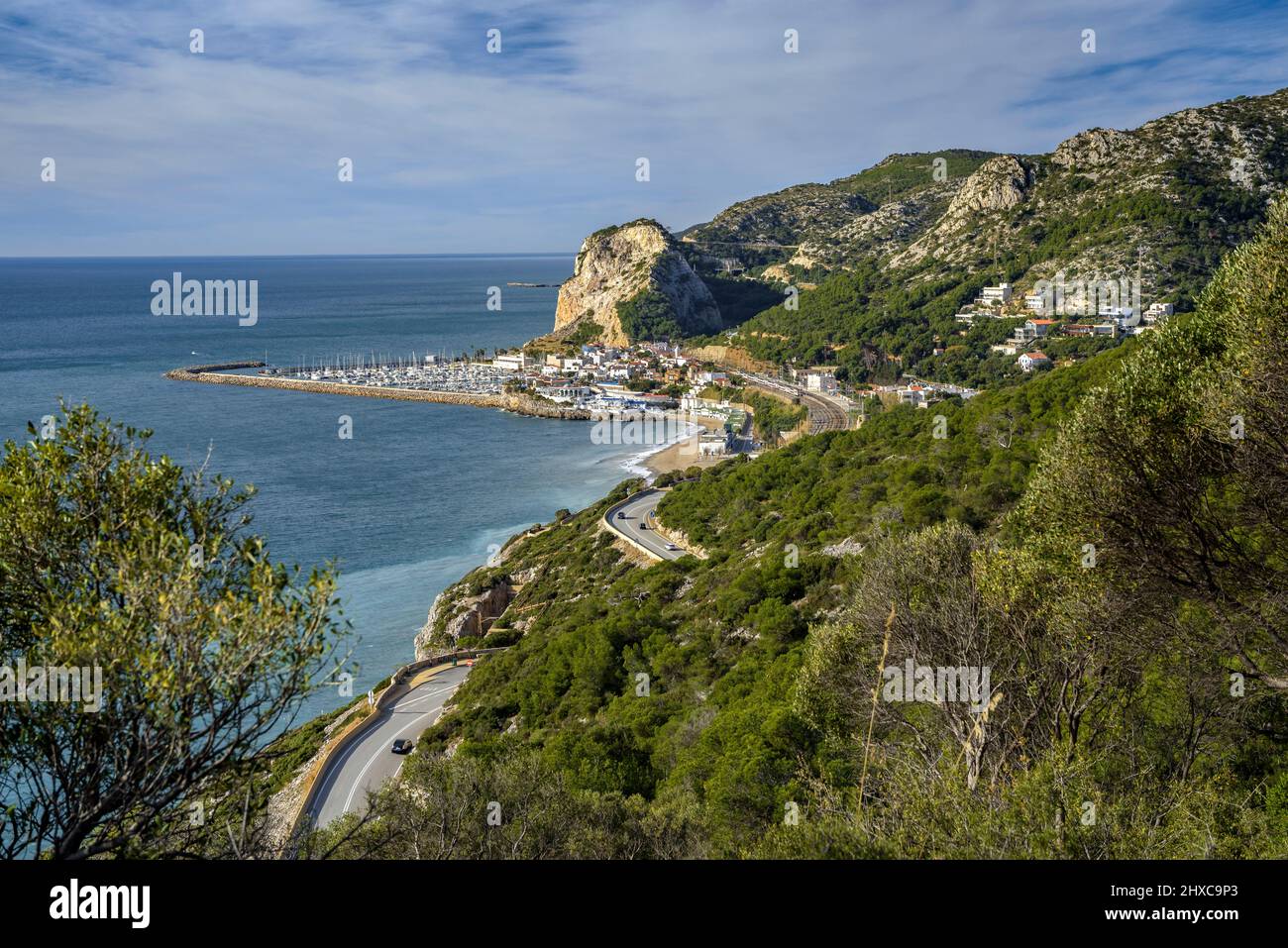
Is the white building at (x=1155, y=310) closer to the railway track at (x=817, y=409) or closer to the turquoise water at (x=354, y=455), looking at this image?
the railway track at (x=817, y=409)

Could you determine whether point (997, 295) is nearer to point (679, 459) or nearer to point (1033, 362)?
point (1033, 362)

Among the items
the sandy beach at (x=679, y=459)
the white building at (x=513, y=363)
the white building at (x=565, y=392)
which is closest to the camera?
the sandy beach at (x=679, y=459)

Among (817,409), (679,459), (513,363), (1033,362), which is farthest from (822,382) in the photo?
(513,363)

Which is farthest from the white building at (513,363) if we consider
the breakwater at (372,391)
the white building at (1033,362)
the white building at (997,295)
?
the white building at (1033,362)

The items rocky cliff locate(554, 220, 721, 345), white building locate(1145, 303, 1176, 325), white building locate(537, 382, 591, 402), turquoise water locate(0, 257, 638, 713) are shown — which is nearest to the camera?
turquoise water locate(0, 257, 638, 713)

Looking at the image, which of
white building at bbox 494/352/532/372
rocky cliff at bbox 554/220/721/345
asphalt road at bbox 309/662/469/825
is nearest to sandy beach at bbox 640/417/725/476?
A: asphalt road at bbox 309/662/469/825

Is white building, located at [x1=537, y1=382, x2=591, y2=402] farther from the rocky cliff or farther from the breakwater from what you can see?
the rocky cliff
